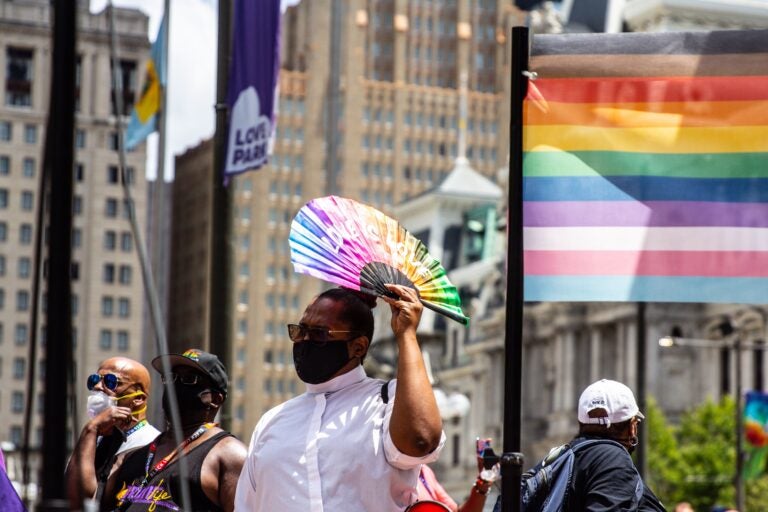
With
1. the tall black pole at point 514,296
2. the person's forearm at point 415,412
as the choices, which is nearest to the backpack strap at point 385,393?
the person's forearm at point 415,412

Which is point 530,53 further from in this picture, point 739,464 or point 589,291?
point 739,464

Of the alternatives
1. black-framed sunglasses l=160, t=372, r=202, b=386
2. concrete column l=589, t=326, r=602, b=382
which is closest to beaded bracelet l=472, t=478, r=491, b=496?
black-framed sunglasses l=160, t=372, r=202, b=386

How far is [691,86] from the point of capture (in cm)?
637

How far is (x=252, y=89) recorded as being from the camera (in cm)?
1034

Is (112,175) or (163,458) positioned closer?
(163,458)

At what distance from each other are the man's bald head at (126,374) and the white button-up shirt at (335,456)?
165 cm

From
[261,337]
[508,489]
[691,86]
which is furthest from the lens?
[261,337]

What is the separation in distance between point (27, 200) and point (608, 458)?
417 feet

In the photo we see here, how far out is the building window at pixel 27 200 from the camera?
130000 millimetres

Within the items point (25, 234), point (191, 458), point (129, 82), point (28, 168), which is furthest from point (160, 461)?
point (28, 168)

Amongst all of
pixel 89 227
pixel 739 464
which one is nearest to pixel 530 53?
pixel 739 464

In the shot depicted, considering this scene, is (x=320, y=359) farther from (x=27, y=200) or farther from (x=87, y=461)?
(x=27, y=200)

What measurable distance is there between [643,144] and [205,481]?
2.02 meters

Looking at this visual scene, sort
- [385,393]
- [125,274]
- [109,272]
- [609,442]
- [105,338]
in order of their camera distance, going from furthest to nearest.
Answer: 1. [125,274]
2. [109,272]
3. [105,338]
4. [609,442]
5. [385,393]
